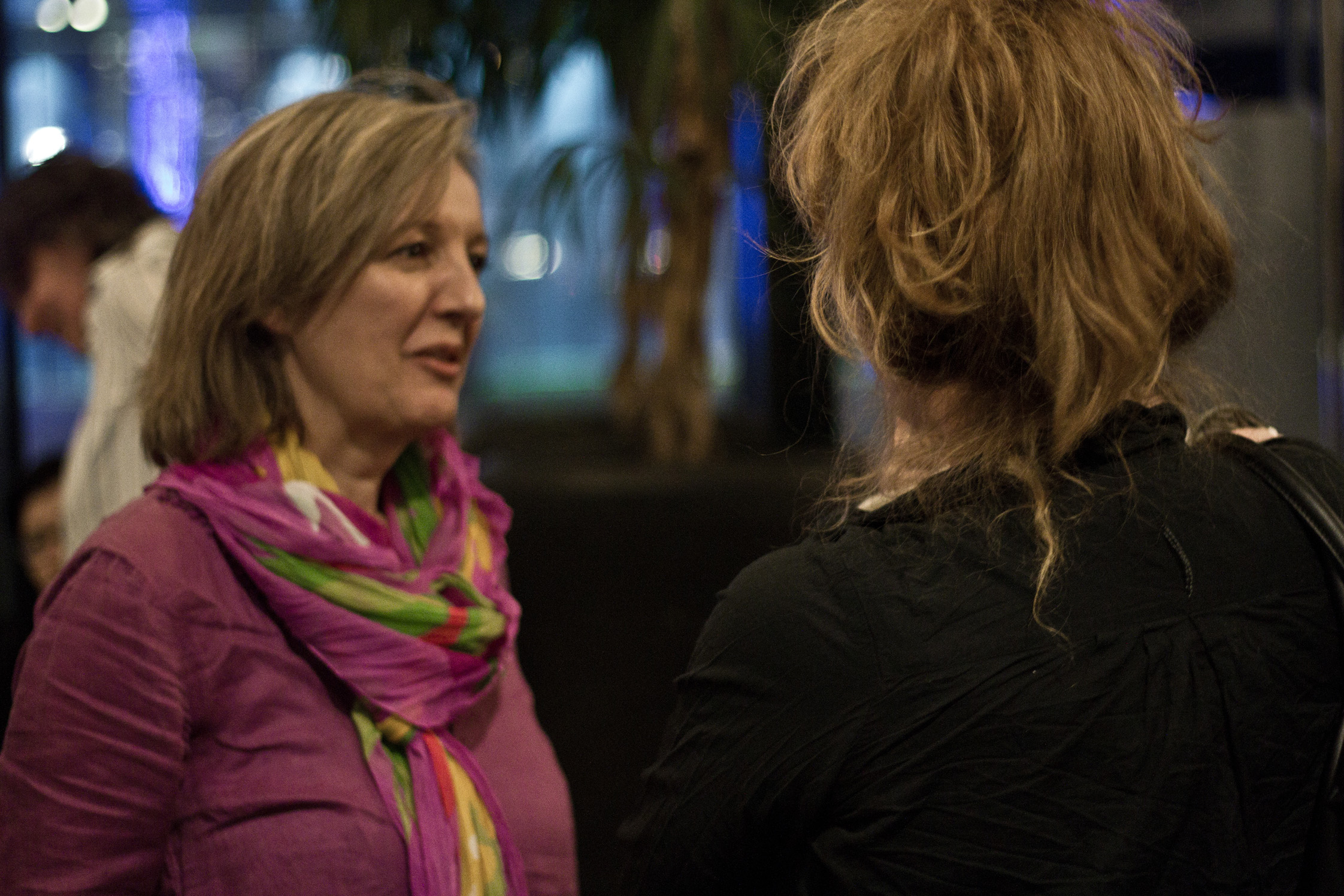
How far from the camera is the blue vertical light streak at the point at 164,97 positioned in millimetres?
5234

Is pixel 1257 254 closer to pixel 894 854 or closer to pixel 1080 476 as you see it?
pixel 1080 476

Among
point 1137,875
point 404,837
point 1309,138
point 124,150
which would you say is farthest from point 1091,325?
Result: point 124,150

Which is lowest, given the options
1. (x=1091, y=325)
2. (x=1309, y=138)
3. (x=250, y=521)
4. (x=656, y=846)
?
(x=656, y=846)

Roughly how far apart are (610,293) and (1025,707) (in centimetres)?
301

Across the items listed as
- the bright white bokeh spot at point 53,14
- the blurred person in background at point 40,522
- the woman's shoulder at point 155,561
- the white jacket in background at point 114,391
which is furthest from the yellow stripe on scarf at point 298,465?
the bright white bokeh spot at point 53,14

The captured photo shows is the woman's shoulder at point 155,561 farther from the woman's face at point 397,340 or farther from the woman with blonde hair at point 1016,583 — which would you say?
the woman with blonde hair at point 1016,583

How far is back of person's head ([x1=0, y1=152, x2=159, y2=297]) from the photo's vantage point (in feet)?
7.60

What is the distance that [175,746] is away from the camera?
1.16 meters

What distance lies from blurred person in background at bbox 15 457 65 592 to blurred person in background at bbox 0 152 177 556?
0.29 meters

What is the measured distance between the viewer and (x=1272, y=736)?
0.80 m

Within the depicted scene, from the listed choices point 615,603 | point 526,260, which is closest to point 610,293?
point 615,603

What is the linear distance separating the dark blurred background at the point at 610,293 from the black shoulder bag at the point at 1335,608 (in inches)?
8.3

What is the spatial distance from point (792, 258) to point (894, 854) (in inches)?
17.8

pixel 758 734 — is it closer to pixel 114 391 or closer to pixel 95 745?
pixel 95 745
